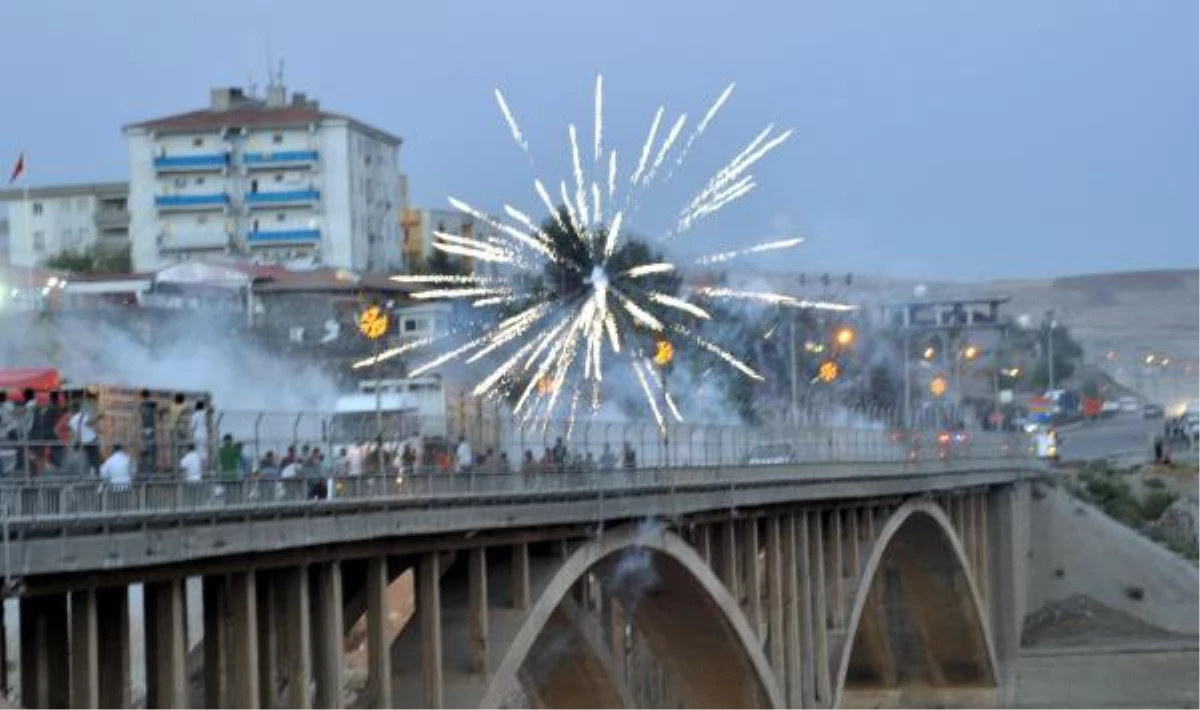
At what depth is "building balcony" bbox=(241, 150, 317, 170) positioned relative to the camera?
11994cm

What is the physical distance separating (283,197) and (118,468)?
97115 mm

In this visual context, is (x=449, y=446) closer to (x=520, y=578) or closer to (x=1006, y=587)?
(x=520, y=578)

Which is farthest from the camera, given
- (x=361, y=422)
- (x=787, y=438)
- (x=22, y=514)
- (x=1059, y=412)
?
(x=1059, y=412)

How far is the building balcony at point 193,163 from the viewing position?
120 meters

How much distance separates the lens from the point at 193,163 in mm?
120312

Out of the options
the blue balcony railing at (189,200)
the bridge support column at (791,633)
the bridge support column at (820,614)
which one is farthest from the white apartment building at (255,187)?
the bridge support column at (791,633)

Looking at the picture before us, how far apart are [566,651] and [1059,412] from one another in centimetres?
12126

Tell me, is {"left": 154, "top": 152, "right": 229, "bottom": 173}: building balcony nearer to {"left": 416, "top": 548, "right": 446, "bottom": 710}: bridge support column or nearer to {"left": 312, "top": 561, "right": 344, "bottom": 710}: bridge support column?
{"left": 416, "top": 548, "right": 446, "bottom": 710}: bridge support column

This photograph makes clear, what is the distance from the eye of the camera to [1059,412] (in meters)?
163

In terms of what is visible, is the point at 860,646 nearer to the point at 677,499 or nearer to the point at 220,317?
the point at 220,317

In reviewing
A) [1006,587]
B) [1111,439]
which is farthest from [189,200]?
[1111,439]

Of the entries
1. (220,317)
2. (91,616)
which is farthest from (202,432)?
(220,317)

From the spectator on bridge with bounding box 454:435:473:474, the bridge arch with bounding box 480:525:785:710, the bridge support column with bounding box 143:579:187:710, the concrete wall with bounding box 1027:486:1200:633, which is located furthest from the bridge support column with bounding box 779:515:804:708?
the concrete wall with bounding box 1027:486:1200:633

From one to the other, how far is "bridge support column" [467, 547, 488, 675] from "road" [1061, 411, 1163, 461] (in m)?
104
